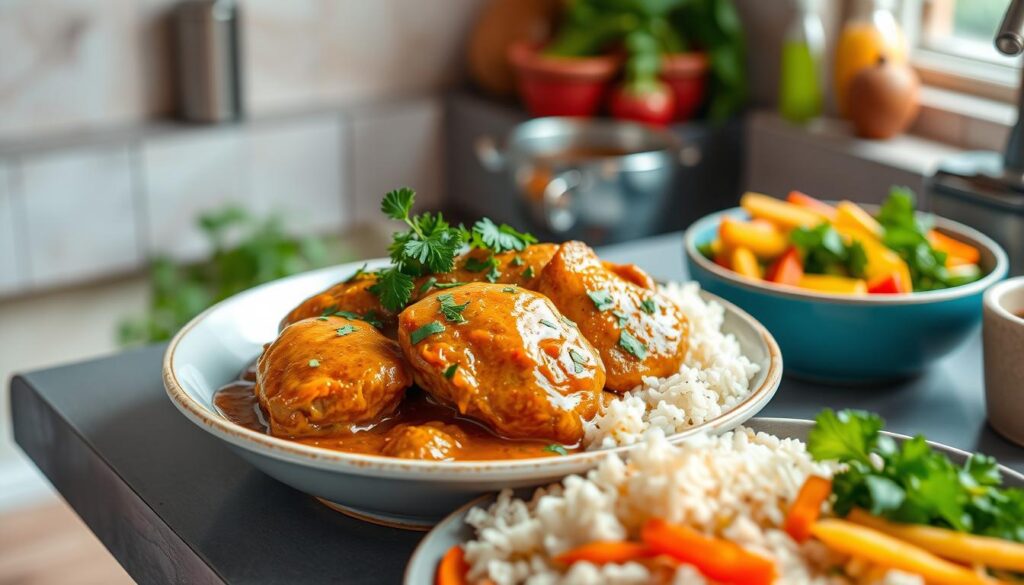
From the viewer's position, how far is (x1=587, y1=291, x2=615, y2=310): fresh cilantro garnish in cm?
102

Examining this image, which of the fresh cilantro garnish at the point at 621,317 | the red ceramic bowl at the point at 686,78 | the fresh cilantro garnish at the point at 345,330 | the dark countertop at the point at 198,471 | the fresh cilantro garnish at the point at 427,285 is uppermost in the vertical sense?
the fresh cilantro garnish at the point at 427,285

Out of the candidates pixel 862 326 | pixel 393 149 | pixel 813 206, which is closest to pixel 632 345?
pixel 862 326

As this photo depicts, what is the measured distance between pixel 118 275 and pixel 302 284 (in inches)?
70.4

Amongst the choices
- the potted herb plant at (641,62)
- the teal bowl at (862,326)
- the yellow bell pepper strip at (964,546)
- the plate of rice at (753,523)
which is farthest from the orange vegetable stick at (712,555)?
the potted herb plant at (641,62)

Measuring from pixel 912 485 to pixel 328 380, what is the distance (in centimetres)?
44

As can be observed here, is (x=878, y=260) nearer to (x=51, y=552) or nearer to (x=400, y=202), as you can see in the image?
(x=400, y=202)

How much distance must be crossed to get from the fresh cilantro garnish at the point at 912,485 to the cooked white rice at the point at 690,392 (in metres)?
0.14

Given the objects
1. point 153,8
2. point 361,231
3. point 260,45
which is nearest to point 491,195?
point 361,231

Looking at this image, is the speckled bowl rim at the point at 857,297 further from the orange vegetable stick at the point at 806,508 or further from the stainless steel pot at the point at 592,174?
the stainless steel pot at the point at 592,174

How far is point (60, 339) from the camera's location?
9.50 feet

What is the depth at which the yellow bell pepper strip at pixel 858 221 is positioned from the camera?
141 centimetres

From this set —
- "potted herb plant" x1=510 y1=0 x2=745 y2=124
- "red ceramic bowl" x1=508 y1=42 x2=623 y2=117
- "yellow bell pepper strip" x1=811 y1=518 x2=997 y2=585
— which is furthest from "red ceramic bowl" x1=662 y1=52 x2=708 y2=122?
"yellow bell pepper strip" x1=811 y1=518 x2=997 y2=585

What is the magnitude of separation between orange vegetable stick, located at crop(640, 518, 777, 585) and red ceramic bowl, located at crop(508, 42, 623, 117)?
2151 mm

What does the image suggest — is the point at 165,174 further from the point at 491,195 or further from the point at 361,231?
A: the point at 491,195
